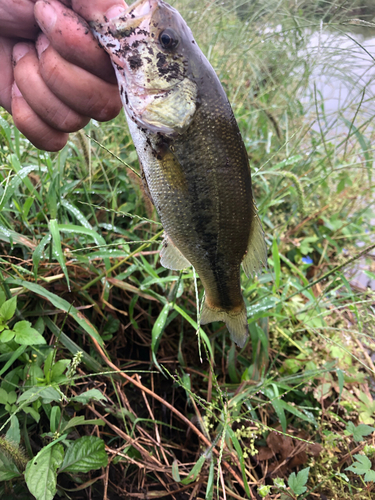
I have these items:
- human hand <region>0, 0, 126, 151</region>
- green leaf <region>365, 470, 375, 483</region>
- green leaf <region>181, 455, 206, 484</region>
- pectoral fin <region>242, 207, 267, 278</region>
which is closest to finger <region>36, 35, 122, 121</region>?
human hand <region>0, 0, 126, 151</region>

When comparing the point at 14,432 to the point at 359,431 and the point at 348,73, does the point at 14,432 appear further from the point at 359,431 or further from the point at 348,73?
the point at 348,73

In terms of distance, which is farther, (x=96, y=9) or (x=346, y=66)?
(x=346, y=66)

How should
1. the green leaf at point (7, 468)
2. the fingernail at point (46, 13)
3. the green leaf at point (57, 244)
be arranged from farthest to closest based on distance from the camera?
the green leaf at point (57, 244) → the green leaf at point (7, 468) → the fingernail at point (46, 13)

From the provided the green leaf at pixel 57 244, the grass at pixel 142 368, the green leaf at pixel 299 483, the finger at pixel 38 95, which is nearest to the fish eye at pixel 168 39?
the finger at pixel 38 95

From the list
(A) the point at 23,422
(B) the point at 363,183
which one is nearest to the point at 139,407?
(A) the point at 23,422

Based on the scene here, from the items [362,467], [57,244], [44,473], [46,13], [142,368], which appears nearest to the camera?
[46,13]

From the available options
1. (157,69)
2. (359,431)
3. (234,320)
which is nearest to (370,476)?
(359,431)

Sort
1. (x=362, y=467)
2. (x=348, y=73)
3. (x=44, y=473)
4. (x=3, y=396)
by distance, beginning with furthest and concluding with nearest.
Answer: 1. (x=348, y=73)
2. (x=362, y=467)
3. (x=3, y=396)
4. (x=44, y=473)

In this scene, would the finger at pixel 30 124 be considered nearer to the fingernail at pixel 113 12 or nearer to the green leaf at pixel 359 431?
the fingernail at pixel 113 12
